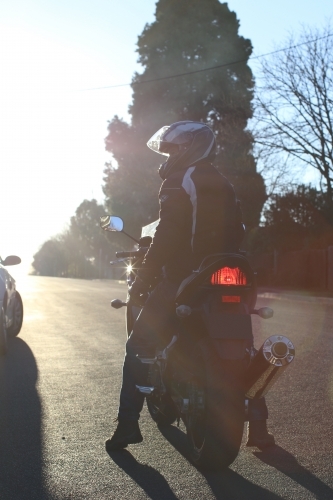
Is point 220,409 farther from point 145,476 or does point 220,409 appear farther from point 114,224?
point 114,224

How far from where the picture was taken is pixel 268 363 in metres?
3.65

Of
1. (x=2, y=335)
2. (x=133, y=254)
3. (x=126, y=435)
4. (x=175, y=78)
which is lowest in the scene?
(x=126, y=435)

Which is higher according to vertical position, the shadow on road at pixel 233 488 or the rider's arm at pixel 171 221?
the rider's arm at pixel 171 221

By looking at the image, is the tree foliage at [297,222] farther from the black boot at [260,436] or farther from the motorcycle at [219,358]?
the motorcycle at [219,358]

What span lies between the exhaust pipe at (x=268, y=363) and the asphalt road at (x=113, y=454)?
1.71 feet

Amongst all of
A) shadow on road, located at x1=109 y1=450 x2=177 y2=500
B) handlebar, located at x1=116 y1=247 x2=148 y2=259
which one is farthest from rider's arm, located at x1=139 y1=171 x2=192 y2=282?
shadow on road, located at x1=109 y1=450 x2=177 y2=500

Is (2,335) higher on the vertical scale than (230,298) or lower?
lower

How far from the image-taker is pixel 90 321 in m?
13.8

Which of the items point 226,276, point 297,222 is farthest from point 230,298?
point 297,222

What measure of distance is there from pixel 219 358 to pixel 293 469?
2.70 ft

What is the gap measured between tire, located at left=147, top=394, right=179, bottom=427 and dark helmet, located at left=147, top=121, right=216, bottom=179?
138cm

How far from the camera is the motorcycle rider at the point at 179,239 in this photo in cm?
426

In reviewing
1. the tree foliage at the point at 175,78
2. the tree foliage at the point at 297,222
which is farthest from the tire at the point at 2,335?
the tree foliage at the point at 175,78

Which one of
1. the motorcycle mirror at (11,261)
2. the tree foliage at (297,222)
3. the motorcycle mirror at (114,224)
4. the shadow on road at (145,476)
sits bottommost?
the shadow on road at (145,476)
